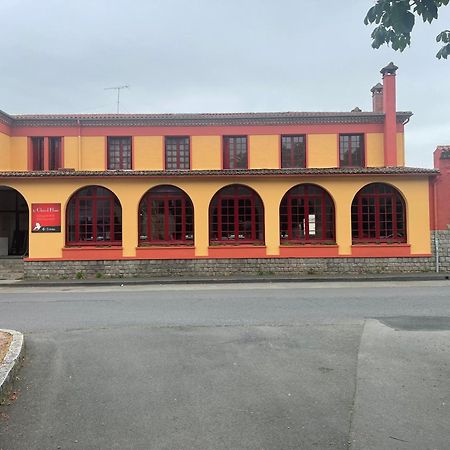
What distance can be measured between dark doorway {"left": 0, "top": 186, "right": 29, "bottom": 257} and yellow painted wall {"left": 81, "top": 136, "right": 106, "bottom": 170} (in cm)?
360

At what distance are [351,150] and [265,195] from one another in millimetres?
7090

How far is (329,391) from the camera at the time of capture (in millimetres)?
4734

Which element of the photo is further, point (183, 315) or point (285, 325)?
point (183, 315)

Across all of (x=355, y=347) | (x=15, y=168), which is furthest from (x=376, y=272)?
(x=15, y=168)

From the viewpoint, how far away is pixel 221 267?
1850 centimetres

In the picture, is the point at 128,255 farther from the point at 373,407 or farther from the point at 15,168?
the point at 373,407

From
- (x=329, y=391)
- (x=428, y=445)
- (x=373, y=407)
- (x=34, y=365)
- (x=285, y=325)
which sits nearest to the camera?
(x=428, y=445)

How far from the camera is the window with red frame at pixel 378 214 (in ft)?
62.4

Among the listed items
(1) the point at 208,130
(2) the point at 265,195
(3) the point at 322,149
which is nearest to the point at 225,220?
(2) the point at 265,195

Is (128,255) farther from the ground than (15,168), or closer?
closer

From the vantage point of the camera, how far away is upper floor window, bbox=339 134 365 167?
23.2m

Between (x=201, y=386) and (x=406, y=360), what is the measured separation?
109 inches

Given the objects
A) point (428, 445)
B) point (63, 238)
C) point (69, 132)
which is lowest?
point (428, 445)

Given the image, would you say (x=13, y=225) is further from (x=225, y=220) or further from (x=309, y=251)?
(x=309, y=251)
